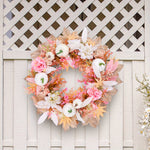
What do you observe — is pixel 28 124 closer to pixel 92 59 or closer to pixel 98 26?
pixel 92 59

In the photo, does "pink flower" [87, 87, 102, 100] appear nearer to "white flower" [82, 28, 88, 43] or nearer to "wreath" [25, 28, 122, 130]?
"wreath" [25, 28, 122, 130]

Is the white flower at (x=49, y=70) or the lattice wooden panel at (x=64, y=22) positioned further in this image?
the lattice wooden panel at (x=64, y=22)

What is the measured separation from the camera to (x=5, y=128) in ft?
4.59

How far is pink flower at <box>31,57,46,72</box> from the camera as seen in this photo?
4.24 ft

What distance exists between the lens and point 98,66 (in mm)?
1305

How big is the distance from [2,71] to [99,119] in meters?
0.78

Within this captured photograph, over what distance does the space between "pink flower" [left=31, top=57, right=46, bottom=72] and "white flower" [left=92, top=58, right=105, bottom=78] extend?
340 millimetres

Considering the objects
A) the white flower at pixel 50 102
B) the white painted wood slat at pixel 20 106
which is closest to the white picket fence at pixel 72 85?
the white painted wood slat at pixel 20 106

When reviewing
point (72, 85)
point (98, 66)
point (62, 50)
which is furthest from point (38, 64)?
point (98, 66)

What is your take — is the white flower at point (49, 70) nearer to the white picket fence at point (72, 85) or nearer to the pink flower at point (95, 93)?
the white picket fence at point (72, 85)

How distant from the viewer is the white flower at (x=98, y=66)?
1.30 meters

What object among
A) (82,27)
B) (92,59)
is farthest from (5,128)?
(82,27)

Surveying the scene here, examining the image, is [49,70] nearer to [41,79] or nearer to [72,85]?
[41,79]

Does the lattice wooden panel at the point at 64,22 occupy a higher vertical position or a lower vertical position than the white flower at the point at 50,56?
higher
